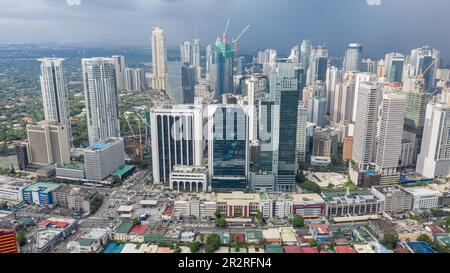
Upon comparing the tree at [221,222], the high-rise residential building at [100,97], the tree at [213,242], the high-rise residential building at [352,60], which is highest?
the high-rise residential building at [352,60]

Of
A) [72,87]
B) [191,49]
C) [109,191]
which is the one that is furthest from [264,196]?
[72,87]

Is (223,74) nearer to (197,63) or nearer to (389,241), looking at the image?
(197,63)

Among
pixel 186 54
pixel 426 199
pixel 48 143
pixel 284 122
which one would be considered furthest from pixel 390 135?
pixel 48 143

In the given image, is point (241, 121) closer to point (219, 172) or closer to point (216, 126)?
point (216, 126)

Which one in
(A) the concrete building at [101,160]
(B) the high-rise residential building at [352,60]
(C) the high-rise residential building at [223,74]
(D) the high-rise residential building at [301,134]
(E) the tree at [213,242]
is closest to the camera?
(E) the tree at [213,242]

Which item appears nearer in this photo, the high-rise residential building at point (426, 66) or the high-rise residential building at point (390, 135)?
the high-rise residential building at point (390, 135)

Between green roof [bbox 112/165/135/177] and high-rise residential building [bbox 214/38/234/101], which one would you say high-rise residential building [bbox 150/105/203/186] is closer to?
green roof [bbox 112/165/135/177]

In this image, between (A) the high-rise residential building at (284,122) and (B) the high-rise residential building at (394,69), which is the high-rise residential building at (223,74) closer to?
(B) the high-rise residential building at (394,69)

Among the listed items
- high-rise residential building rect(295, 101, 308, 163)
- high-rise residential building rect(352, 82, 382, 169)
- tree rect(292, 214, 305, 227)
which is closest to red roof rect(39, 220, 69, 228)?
tree rect(292, 214, 305, 227)

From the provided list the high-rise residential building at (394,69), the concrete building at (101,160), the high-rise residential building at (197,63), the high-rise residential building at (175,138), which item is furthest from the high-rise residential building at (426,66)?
the concrete building at (101,160)
